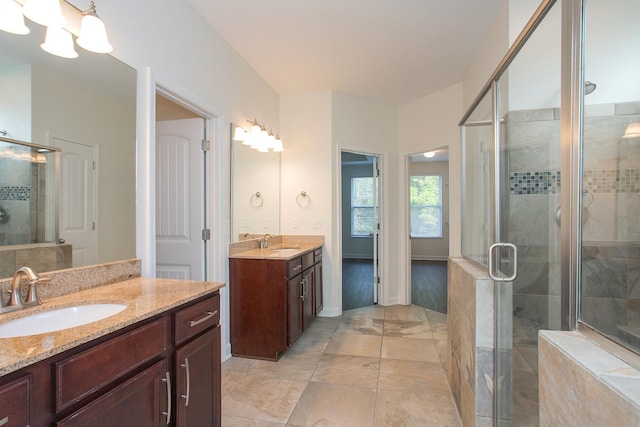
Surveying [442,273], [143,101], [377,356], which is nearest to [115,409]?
[143,101]

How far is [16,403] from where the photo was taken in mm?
729

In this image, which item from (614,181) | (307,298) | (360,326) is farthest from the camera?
(360,326)

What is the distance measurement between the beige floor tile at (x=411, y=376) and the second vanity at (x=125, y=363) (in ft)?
4.24

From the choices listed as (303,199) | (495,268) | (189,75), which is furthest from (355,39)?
(495,268)

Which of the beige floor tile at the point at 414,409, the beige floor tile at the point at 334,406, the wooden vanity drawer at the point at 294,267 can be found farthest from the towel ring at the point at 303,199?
the beige floor tile at the point at 414,409

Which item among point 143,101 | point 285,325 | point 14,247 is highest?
point 143,101

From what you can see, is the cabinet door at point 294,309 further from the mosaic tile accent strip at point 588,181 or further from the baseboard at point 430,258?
the baseboard at point 430,258

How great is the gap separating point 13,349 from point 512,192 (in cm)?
231

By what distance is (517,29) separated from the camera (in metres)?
2.17

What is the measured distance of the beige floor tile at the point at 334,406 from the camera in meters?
1.85

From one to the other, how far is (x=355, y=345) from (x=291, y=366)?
696 mm

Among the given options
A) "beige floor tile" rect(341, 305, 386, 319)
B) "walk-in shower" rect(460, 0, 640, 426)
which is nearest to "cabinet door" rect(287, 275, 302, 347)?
"beige floor tile" rect(341, 305, 386, 319)

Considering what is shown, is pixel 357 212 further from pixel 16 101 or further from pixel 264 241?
pixel 16 101

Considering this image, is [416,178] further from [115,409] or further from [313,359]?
[115,409]
